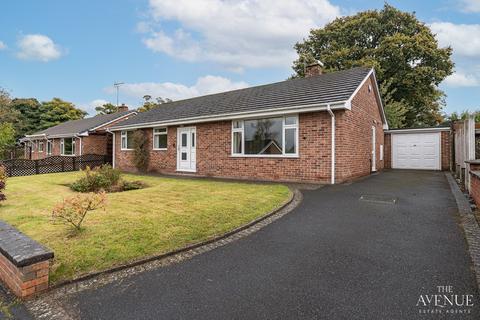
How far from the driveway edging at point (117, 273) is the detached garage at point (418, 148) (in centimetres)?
1497

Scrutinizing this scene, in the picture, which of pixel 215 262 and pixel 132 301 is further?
pixel 215 262

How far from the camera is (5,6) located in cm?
1220

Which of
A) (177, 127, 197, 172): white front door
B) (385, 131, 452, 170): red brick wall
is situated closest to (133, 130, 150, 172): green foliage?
(177, 127, 197, 172): white front door

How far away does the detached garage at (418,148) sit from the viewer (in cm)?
1576

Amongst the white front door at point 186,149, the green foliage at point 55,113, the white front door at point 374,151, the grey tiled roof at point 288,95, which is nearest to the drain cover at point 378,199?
the grey tiled roof at point 288,95

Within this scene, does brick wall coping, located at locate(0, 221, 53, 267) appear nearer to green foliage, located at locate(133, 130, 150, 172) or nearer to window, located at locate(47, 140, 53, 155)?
green foliage, located at locate(133, 130, 150, 172)

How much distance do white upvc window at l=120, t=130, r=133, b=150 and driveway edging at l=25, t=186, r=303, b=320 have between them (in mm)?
14888

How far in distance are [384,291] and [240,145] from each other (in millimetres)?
9825

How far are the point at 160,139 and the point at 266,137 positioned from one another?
7.46 m

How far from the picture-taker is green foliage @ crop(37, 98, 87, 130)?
4115cm

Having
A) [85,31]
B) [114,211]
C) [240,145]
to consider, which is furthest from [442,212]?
[85,31]

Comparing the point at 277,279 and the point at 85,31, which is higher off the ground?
the point at 85,31

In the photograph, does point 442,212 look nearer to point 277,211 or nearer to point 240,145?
point 277,211

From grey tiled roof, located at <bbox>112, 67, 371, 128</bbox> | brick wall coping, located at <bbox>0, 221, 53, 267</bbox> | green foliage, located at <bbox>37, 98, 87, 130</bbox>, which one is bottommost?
brick wall coping, located at <bbox>0, 221, 53, 267</bbox>
